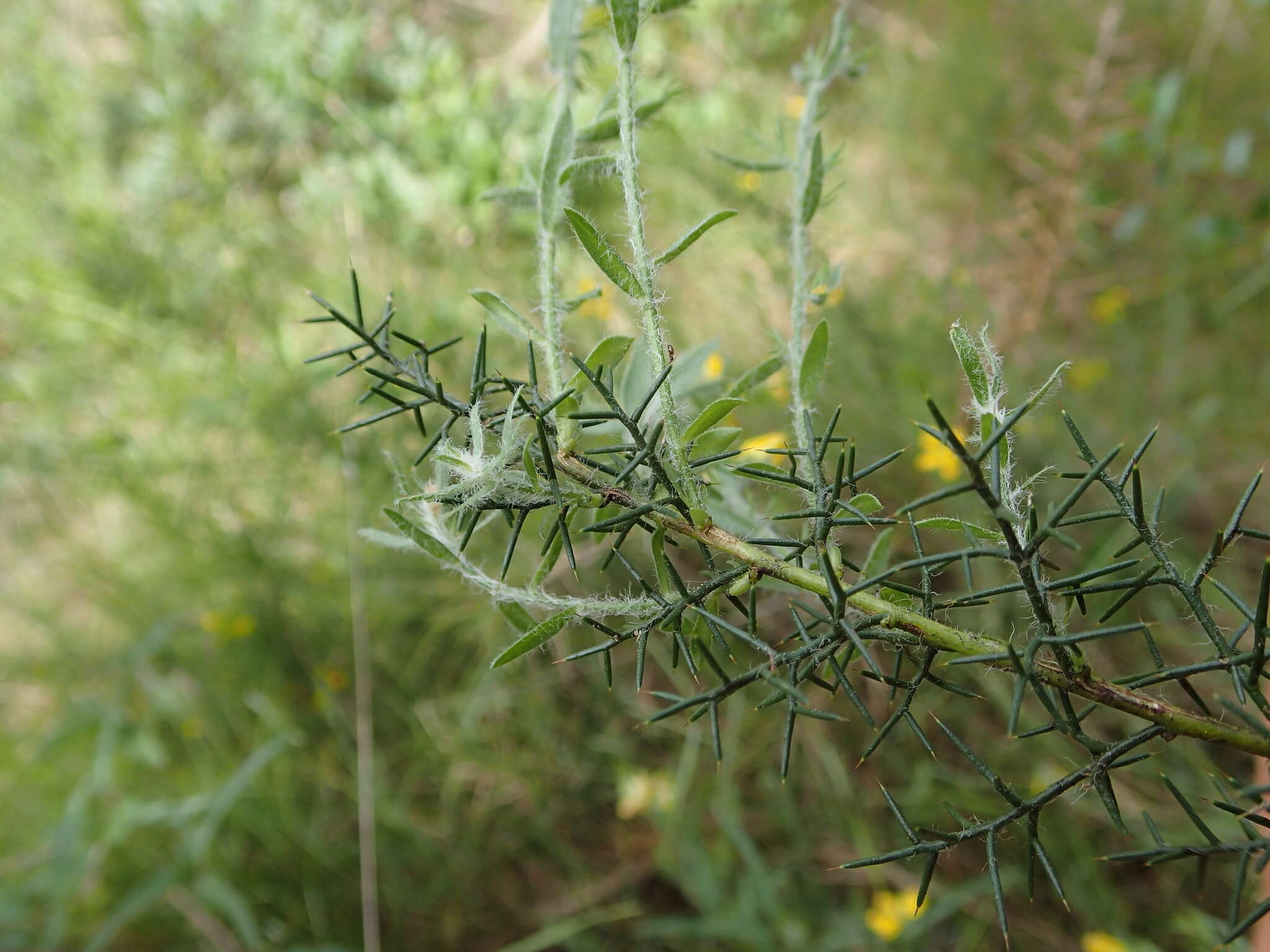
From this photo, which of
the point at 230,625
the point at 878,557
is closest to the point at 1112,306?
the point at 878,557

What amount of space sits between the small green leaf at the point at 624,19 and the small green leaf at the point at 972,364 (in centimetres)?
25

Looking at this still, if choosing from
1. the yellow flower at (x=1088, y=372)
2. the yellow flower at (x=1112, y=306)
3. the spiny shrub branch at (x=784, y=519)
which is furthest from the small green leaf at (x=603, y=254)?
the yellow flower at (x=1112, y=306)

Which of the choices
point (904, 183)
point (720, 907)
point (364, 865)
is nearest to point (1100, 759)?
point (720, 907)

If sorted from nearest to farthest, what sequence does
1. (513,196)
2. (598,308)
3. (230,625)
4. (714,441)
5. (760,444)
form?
(714,441), (513,196), (760,444), (598,308), (230,625)

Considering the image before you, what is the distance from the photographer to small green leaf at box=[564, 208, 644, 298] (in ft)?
1.41

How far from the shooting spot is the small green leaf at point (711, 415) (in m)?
0.45

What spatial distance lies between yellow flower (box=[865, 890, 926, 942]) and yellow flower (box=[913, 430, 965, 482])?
2.55 feet

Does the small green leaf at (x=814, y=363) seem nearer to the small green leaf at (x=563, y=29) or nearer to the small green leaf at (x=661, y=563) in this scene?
the small green leaf at (x=661, y=563)

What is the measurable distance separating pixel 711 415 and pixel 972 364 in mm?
138

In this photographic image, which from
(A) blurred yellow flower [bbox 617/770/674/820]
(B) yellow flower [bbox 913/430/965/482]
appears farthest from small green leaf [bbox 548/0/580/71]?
(A) blurred yellow flower [bbox 617/770/674/820]

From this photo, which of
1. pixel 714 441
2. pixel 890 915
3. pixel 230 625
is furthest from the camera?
pixel 230 625

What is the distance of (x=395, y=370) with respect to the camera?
52 cm

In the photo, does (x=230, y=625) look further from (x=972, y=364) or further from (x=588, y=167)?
(x=972, y=364)

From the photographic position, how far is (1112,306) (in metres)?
2.04
